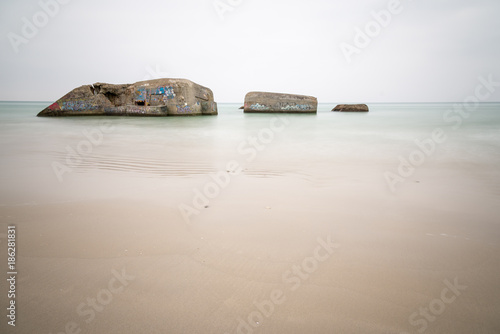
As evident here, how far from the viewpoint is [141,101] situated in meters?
13.0

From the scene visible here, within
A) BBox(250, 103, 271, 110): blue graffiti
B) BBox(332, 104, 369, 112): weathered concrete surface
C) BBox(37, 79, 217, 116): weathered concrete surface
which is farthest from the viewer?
BBox(332, 104, 369, 112): weathered concrete surface

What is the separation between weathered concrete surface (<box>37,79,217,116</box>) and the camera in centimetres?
1255

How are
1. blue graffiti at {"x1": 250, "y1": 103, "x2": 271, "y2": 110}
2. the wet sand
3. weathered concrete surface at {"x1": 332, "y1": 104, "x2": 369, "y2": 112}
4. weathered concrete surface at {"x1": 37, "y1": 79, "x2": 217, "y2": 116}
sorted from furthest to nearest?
weathered concrete surface at {"x1": 332, "y1": 104, "x2": 369, "y2": 112}
blue graffiti at {"x1": 250, "y1": 103, "x2": 271, "y2": 110}
weathered concrete surface at {"x1": 37, "y1": 79, "x2": 217, "y2": 116}
the wet sand

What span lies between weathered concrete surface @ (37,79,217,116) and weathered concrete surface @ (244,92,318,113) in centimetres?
490

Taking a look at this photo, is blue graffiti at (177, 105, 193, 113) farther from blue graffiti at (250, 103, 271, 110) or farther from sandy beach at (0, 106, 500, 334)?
sandy beach at (0, 106, 500, 334)

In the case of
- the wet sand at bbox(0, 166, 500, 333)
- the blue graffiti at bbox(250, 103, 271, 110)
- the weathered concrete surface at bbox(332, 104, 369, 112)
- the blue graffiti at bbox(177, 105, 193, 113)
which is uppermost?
the weathered concrete surface at bbox(332, 104, 369, 112)

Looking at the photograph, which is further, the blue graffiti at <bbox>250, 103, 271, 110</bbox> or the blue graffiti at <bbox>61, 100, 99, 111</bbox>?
the blue graffiti at <bbox>250, 103, 271, 110</bbox>

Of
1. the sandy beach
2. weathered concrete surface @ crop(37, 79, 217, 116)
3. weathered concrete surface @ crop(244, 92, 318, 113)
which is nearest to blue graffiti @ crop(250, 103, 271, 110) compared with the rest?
weathered concrete surface @ crop(244, 92, 318, 113)

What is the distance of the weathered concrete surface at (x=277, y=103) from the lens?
1700 centimetres

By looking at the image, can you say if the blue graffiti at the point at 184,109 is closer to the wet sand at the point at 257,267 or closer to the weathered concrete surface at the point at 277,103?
the weathered concrete surface at the point at 277,103

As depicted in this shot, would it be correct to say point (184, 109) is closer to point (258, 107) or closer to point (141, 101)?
point (141, 101)

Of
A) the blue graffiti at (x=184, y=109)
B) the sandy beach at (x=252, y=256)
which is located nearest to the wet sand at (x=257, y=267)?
the sandy beach at (x=252, y=256)

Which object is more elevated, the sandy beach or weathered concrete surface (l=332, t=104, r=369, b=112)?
weathered concrete surface (l=332, t=104, r=369, b=112)

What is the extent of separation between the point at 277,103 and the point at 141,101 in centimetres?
858
